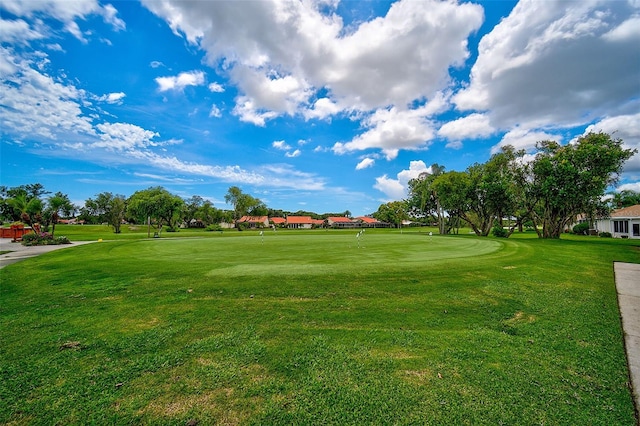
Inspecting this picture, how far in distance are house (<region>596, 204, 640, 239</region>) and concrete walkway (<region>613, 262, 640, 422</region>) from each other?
3496cm

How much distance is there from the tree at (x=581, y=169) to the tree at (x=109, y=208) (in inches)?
2905

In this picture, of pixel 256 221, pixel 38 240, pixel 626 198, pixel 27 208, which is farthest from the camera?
pixel 256 221

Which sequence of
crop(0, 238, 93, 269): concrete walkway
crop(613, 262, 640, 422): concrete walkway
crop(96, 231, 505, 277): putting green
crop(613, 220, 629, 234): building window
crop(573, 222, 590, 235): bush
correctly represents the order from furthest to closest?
1. crop(573, 222, 590, 235): bush
2. crop(613, 220, 629, 234): building window
3. crop(0, 238, 93, 269): concrete walkway
4. crop(96, 231, 505, 277): putting green
5. crop(613, 262, 640, 422): concrete walkway

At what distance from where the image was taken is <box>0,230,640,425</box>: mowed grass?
8.39 feet

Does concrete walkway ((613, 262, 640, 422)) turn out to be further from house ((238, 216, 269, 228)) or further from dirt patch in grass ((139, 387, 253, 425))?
house ((238, 216, 269, 228))

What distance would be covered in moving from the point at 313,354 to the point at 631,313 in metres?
6.24

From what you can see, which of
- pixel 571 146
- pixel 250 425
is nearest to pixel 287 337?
pixel 250 425

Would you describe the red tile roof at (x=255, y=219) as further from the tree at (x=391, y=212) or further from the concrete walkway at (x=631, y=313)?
the concrete walkway at (x=631, y=313)

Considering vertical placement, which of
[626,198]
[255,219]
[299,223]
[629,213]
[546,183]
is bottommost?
[299,223]

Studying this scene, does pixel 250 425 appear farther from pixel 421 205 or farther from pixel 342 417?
pixel 421 205

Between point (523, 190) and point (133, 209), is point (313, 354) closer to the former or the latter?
point (523, 190)

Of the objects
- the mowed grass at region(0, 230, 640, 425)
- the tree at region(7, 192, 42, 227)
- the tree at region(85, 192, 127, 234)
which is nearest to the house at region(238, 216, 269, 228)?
the tree at region(85, 192, 127, 234)

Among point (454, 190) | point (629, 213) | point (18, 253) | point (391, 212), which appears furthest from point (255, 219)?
point (629, 213)

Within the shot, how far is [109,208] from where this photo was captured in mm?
76750
